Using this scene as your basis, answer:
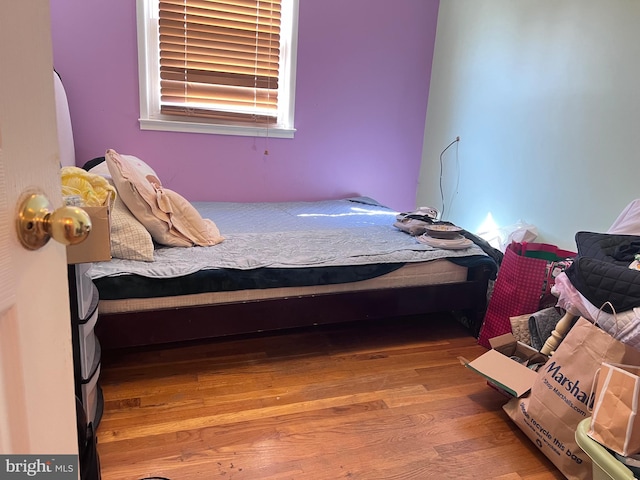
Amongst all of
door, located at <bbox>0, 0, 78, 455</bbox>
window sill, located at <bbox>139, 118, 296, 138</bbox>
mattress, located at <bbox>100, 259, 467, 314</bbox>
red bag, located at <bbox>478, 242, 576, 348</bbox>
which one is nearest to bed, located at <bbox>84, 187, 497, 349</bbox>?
mattress, located at <bbox>100, 259, 467, 314</bbox>

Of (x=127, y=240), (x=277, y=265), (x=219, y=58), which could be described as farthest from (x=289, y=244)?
(x=219, y=58)

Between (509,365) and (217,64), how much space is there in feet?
8.52

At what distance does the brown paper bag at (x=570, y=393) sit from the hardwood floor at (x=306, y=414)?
10cm

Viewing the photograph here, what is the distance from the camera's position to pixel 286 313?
6.38ft

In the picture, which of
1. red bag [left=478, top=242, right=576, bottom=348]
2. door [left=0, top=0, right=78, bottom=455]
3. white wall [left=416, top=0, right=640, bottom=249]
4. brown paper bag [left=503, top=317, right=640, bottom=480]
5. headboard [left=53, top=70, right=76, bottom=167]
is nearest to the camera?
door [left=0, top=0, right=78, bottom=455]

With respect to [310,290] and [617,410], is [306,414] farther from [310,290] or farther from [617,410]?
[617,410]

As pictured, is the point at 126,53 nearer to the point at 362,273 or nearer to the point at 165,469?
the point at 362,273

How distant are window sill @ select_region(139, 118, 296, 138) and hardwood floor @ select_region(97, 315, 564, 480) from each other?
1.59 meters

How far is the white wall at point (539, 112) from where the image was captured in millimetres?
2164

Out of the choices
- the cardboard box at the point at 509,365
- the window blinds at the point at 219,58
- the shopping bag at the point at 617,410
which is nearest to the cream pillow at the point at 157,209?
the window blinds at the point at 219,58

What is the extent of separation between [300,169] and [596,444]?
264 centimetres

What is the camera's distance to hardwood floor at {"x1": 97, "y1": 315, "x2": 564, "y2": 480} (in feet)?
4.71

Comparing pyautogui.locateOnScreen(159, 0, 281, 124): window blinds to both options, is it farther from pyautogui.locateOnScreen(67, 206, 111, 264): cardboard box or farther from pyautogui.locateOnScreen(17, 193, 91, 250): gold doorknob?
pyautogui.locateOnScreen(17, 193, 91, 250): gold doorknob

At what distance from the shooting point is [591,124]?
2289 millimetres
